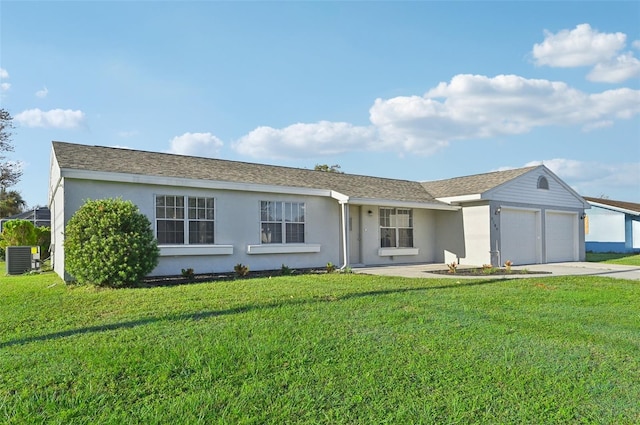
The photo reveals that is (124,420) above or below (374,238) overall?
below

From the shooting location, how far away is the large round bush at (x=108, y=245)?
9.77 m

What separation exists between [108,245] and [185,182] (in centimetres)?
338

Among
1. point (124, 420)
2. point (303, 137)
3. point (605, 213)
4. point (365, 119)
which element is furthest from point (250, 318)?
point (605, 213)

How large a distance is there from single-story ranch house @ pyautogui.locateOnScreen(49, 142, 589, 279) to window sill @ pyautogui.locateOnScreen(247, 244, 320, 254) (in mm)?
34

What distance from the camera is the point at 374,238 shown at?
1742cm

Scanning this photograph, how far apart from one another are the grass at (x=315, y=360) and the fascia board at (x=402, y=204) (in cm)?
753

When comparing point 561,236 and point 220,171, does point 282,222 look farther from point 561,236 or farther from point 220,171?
point 561,236

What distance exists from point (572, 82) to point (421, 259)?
8.40m

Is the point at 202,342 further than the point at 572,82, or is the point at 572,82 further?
the point at 572,82

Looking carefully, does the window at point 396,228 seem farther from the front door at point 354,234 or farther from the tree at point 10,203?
the tree at point 10,203

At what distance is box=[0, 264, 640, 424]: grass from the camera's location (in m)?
3.66

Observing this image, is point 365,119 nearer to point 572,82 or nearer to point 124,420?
point 572,82

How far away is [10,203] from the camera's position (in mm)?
39688

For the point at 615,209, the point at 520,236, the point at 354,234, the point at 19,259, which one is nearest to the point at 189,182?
the point at 354,234
